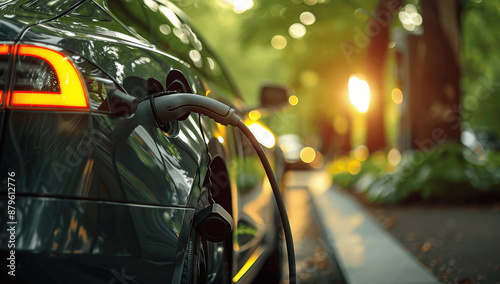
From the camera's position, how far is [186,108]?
2.28 metres

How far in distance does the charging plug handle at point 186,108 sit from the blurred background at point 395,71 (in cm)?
249

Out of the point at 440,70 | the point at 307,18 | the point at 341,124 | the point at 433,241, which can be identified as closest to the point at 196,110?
the point at 433,241

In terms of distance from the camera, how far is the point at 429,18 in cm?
1046

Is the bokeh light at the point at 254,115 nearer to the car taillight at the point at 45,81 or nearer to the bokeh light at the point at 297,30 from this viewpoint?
the car taillight at the point at 45,81

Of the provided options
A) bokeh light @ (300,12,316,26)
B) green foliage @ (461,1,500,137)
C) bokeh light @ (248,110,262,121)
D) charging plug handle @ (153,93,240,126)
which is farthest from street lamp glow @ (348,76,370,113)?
charging plug handle @ (153,93,240,126)

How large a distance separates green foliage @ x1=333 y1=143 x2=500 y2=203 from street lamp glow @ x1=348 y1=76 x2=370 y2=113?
22.4ft

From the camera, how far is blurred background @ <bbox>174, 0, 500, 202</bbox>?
9.49 metres

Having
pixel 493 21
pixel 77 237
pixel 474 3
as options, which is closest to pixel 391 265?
pixel 77 237

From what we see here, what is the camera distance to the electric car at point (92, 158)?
6.21 ft

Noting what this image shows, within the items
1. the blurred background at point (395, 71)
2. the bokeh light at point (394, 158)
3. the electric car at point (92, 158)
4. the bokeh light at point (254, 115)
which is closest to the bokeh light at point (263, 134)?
the bokeh light at point (254, 115)

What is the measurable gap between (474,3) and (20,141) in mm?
10523

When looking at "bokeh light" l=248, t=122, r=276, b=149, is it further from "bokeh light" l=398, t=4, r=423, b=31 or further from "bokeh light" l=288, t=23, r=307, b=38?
"bokeh light" l=398, t=4, r=423, b=31

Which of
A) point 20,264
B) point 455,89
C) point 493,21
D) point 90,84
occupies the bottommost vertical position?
point 20,264

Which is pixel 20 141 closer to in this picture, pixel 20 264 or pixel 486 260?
pixel 20 264
